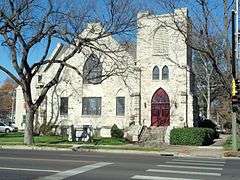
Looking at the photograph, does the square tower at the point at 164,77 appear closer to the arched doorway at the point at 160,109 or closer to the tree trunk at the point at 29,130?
the arched doorway at the point at 160,109

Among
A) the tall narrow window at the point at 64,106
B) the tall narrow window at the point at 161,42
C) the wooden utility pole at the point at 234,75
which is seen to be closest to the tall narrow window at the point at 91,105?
the tall narrow window at the point at 64,106

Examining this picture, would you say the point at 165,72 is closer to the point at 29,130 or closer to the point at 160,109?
the point at 160,109

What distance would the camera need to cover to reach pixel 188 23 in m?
29.1

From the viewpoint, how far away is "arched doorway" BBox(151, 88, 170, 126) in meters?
41.8

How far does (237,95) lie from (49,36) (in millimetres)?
12468

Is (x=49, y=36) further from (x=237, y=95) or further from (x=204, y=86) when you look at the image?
(x=204, y=86)

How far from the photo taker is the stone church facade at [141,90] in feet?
136

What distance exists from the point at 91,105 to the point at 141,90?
17.7 ft

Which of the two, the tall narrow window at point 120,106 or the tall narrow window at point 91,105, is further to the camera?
the tall narrow window at point 91,105

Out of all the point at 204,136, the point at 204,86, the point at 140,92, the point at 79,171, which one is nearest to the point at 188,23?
the point at 204,136

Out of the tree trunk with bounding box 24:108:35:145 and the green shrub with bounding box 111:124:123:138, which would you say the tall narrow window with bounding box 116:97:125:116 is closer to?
the green shrub with bounding box 111:124:123:138

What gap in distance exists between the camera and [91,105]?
43.9 metres

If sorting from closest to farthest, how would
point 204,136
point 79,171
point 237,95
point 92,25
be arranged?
point 79,171, point 237,95, point 92,25, point 204,136

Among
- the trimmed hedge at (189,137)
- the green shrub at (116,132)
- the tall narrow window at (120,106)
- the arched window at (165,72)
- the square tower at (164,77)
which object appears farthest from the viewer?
the tall narrow window at (120,106)
